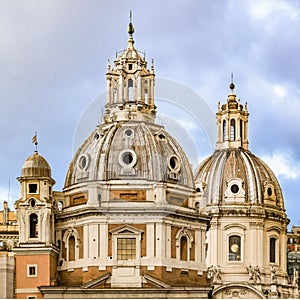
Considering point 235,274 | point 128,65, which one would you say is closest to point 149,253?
point 128,65

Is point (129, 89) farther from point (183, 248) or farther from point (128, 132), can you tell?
point (183, 248)

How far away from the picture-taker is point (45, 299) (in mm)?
91500

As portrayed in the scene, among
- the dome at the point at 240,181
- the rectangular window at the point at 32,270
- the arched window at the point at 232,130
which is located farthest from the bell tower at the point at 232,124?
the rectangular window at the point at 32,270

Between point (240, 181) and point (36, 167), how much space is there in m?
33.7

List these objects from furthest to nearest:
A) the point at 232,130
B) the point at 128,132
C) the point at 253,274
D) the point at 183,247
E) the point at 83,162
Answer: the point at 232,130
the point at 253,274
the point at 128,132
the point at 83,162
the point at 183,247

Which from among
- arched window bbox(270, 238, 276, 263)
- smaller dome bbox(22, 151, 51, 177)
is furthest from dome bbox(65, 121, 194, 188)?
arched window bbox(270, 238, 276, 263)

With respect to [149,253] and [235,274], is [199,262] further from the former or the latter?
[235,274]

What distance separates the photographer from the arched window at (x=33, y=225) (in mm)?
95062

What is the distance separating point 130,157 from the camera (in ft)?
320

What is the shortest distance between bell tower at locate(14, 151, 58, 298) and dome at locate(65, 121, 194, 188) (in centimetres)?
353

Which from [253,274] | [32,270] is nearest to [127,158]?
[32,270]

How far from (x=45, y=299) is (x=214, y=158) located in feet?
132

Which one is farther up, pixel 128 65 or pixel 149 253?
pixel 128 65

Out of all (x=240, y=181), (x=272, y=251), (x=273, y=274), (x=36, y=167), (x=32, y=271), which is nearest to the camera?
(x=32, y=271)
